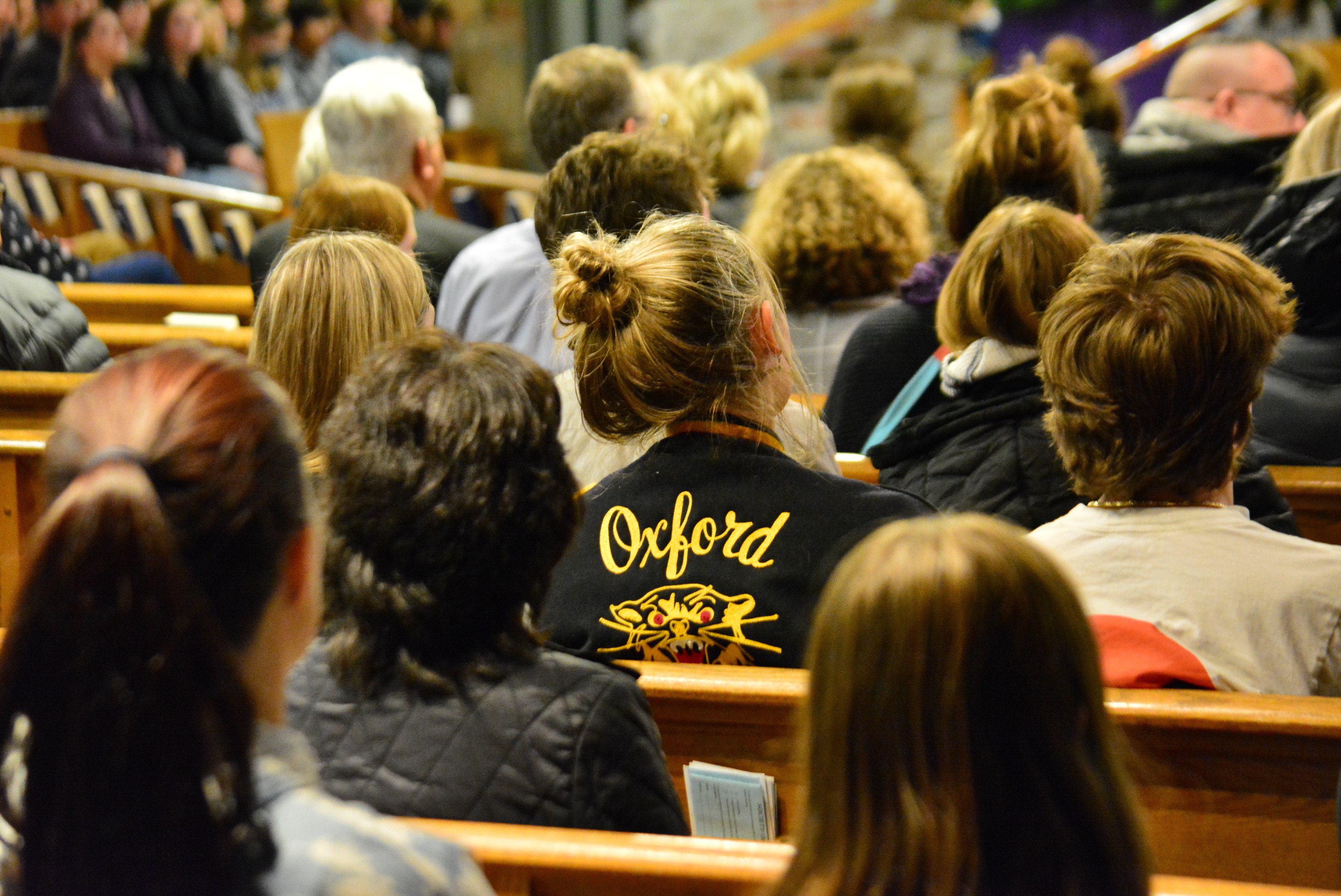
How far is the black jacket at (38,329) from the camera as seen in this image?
3.13 metres

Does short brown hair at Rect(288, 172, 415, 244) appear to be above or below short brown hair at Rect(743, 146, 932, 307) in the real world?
above

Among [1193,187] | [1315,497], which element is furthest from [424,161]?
[1315,497]

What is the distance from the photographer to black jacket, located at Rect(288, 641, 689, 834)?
1.33 metres

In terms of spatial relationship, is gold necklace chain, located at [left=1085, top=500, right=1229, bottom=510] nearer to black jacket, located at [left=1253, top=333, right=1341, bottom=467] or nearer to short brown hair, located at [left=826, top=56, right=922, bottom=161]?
black jacket, located at [left=1253, top=333, right=1341, bottom=467]

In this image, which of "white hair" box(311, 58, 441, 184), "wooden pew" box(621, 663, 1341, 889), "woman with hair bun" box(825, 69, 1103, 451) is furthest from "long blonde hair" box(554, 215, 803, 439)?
"white hair" box(311, 58, 441, 184)

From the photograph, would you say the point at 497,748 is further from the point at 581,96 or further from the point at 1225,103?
the point at 1225,103

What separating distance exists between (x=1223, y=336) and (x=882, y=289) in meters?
1.51

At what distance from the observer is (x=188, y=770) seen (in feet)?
2.79

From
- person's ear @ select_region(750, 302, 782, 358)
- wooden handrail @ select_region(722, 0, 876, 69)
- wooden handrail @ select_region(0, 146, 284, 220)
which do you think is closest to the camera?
person's ear @ select_region(750, 302, 782, 358)

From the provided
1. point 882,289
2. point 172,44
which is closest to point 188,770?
point 882,289

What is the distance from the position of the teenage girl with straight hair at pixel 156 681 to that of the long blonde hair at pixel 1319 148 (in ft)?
8.28

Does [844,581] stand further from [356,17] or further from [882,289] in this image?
[356,17]

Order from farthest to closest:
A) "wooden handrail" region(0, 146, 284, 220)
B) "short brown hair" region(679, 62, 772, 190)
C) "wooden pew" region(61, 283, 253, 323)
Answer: "wooden handrail" region(0, 146, 284, 220) < "short brown hair" region(679, 62, 772, 190) < "wooden pew" region(61, 283, 253, 323)

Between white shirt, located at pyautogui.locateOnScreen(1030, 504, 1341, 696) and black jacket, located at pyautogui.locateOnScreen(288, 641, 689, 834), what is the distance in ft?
2.00
